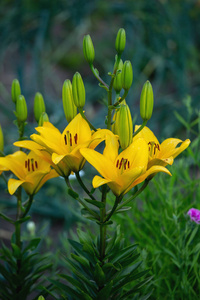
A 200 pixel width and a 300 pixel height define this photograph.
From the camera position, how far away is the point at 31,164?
60cm

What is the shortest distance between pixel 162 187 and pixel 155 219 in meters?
0.07

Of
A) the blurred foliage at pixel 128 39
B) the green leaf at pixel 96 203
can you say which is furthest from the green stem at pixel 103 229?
the blurred foliage at pixel 128 39

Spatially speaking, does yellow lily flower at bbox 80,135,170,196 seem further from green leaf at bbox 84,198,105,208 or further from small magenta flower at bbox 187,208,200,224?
small magenta flower at bbox 187,208,200,224

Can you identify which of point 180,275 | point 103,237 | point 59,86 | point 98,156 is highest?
point 59,86

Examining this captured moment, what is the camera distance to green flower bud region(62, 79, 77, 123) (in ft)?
1.84

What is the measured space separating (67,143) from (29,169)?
76 millimetres

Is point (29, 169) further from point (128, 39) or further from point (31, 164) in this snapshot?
point (128, 39)

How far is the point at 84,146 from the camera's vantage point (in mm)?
524

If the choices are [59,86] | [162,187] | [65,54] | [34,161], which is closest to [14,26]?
[59,86]

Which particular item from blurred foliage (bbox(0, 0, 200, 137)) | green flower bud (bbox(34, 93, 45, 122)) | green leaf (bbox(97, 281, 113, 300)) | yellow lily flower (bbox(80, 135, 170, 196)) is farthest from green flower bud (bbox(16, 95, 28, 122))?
blurred foliage (bbox(0, 0, 200, 137))

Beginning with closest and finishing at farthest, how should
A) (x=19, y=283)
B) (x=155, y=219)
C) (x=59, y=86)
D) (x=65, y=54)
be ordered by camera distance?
(x=19, y=283) → (x=155, y=219) → (x=59, y=86) → (x=65, y=54)

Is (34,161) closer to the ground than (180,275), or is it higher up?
higher up

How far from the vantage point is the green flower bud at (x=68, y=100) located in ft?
1.84

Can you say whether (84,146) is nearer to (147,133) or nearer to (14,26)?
(147,133)
